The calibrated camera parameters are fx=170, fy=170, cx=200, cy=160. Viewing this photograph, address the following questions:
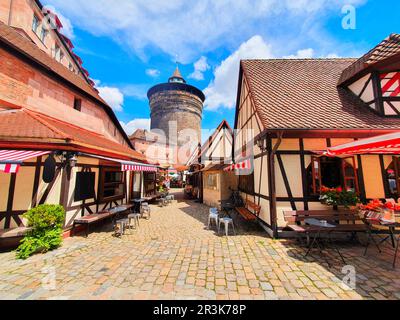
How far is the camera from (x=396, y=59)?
6340 millimetres

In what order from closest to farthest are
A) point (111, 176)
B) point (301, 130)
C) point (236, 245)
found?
point (236, 245)
point (301, 130)
point (111, 176)

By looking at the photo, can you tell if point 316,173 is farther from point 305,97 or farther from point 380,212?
point 305,97

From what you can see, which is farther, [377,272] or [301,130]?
[301,130]

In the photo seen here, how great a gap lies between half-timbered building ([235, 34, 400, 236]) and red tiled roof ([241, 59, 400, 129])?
37mm

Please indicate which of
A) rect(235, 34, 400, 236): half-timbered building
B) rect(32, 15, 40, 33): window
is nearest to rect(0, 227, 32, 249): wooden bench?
rect(235, 34, 400, 236): half-timbered building

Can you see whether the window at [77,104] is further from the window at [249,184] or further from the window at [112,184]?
the window at [249,184]

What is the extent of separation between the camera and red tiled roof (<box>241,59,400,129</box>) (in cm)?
600

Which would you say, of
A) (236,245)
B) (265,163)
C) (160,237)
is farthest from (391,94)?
(160,237)

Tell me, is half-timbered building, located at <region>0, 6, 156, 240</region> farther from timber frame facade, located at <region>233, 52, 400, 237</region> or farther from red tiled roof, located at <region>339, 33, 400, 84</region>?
red tiled roof, located at <region>339, 33, 400, 84</region>

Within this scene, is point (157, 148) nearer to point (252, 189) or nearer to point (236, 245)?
point (252, 189)

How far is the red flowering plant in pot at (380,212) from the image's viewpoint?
170 inches

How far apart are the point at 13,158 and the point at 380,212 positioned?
9.59 meters

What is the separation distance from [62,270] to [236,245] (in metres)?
4.35
